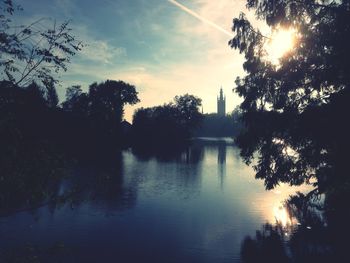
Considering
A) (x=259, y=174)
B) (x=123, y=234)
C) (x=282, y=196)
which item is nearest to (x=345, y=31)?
(x=259, y=174)

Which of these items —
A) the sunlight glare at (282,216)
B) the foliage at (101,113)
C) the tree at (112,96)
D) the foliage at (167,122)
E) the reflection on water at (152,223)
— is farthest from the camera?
the foliage at (167,122)

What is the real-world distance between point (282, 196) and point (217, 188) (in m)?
6.75

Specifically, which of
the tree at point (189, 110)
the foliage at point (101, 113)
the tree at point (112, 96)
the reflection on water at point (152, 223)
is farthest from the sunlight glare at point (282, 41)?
the tree at point (189, 110)

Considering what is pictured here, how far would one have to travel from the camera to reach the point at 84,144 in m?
81.2

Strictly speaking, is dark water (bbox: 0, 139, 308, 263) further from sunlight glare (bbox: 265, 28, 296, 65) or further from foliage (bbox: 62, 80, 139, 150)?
foliage (bbox: 62, 80, 139, 150)

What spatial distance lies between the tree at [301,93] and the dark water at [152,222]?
4.99 meters

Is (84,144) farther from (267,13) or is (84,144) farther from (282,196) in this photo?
(267,13)

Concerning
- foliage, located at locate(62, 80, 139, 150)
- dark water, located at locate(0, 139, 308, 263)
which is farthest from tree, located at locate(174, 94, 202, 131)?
dark water, located at locate(0, 139, 308, 263)

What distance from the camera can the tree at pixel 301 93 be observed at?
1344 cm

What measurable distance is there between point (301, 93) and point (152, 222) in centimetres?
1256

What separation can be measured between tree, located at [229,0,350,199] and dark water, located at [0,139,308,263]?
16.4ft

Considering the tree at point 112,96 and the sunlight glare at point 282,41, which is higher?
the tree at point 112,96

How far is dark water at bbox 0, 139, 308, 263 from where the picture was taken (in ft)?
57.0

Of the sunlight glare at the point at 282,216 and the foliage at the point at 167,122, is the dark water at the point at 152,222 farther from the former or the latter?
the foliage at the point at 167,122
